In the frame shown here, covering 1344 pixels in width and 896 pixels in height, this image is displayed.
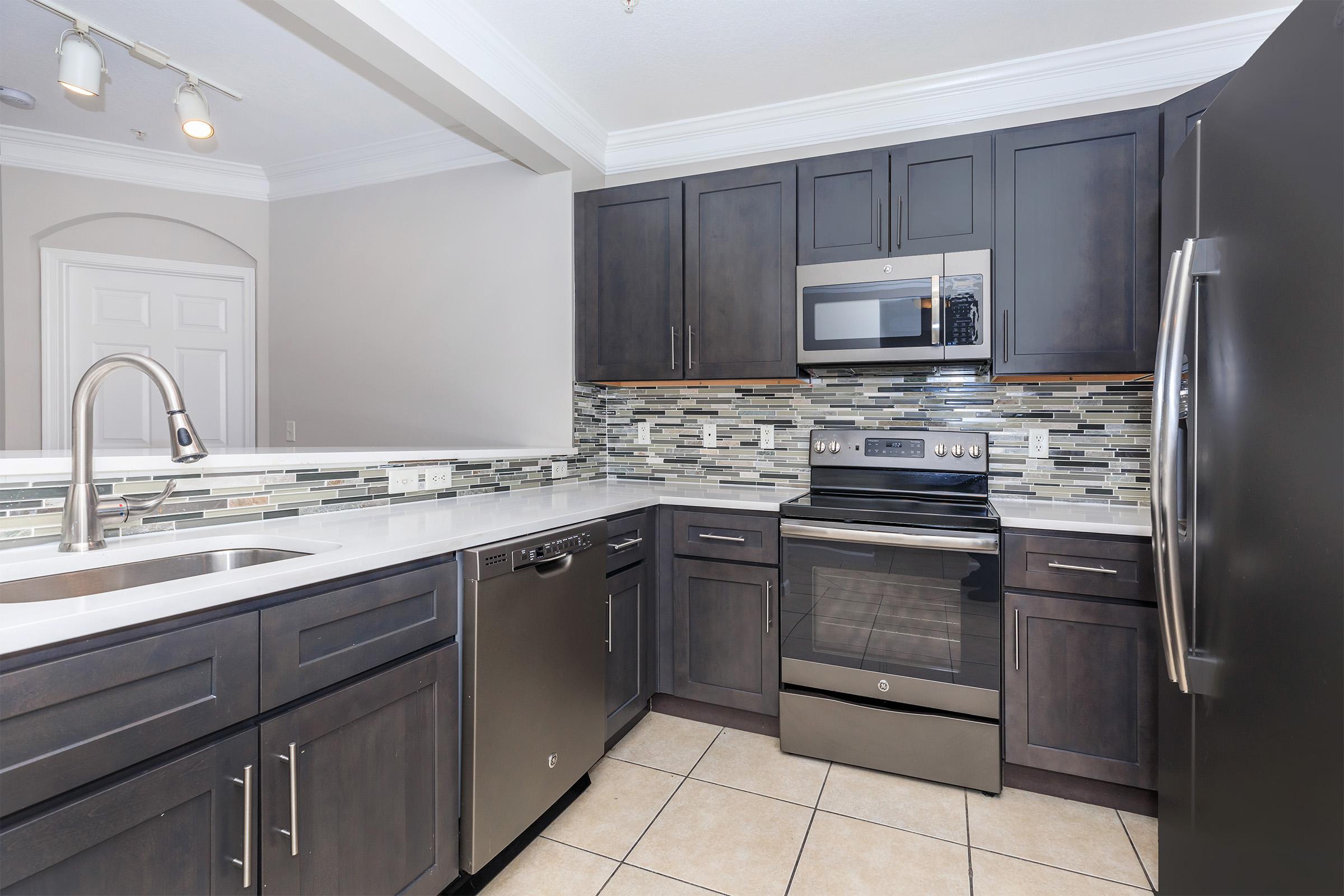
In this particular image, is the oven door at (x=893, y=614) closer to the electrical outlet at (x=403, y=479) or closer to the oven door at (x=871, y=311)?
the oven door at (x=871, y=311)

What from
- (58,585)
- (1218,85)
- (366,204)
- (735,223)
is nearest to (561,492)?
(735,223)

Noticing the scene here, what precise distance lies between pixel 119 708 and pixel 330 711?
0.36 metres

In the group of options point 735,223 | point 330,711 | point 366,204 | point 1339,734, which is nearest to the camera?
point 1339,734

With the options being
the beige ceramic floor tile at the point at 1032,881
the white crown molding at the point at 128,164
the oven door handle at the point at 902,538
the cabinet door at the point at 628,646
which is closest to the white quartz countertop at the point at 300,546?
the oven door handle at the point at 902,538

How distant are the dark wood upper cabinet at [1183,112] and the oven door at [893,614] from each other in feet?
4.51

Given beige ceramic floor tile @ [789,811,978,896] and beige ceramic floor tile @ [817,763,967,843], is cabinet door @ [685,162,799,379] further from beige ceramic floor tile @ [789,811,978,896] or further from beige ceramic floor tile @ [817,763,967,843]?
beige ceramic floor tile @ [789,811,978,896]

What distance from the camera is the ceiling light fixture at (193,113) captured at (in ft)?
7.74

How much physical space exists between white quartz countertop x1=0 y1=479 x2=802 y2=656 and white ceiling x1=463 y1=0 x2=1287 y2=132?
162 cm

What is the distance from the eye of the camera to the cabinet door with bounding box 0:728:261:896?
82 cm

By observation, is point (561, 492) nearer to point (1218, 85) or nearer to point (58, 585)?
point (58, 585)

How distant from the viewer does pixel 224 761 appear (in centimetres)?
103

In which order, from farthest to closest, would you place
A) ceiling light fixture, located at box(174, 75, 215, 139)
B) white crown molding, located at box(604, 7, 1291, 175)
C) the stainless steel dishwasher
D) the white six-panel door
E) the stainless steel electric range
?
the white six-panel door, ceiling light fixture, located at box(174, 75, 215, 139), white crown molding, located at box(604, 7, 1291, 175), the stainless steel electric range, the stainless steel dishwasher

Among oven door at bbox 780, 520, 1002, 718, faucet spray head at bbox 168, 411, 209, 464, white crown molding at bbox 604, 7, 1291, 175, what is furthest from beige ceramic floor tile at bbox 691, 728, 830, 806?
white crown molding at bbox 604, 7, 1291, 175

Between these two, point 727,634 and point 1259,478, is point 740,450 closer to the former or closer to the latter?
point 727,634
